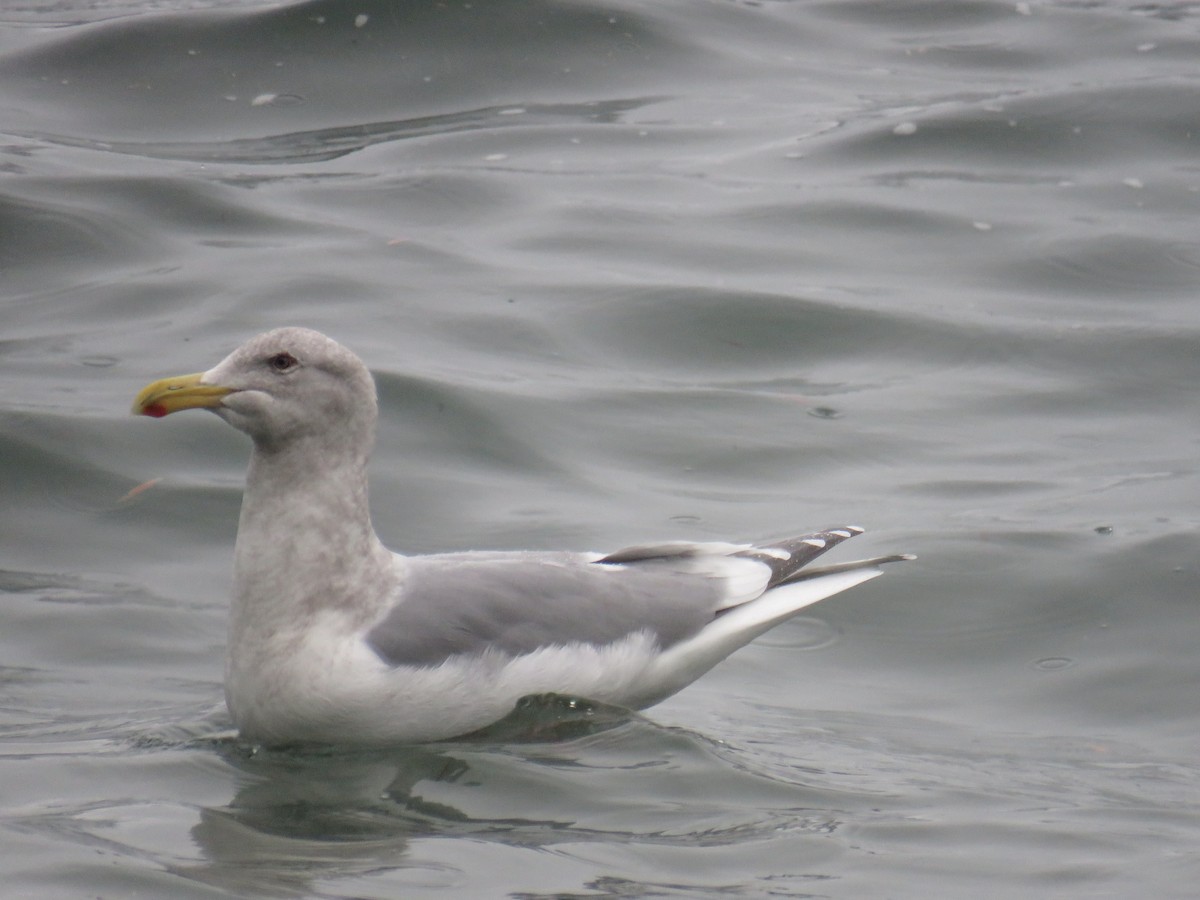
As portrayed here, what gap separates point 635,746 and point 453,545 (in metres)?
2.25

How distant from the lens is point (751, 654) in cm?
682

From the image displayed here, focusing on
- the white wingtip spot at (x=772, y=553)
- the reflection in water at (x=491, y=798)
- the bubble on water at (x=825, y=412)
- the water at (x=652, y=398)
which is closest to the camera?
the reflection in water at (x=491, y=798)

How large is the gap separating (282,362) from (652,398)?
426 centimetres

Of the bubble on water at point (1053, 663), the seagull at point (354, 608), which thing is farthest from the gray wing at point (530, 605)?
the bubble on water at point (1053, 663)

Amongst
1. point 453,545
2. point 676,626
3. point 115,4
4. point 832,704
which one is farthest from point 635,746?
point 115,4

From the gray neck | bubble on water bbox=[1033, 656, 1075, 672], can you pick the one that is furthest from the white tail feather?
bubble on water bbox=[1033, 656, 1075, 672]

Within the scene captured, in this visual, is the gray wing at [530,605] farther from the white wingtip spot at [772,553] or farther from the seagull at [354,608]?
the white wingtip spot at [772,553]

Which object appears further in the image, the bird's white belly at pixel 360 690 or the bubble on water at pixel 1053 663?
the bubble on water at pixel 1053 663

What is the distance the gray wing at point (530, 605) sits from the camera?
16.9 ft

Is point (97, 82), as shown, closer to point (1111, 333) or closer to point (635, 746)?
point (1111, 333)

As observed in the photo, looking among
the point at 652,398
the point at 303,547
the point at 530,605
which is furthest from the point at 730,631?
the point at 652,398

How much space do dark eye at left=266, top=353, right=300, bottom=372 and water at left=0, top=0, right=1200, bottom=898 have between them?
1.17 m

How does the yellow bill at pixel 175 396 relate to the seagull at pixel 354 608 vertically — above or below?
above

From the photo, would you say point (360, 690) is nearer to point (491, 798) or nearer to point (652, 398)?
point (491, 798)
